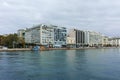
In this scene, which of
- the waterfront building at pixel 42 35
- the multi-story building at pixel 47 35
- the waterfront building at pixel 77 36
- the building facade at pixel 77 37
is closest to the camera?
the waterfront building at pixel 42 35

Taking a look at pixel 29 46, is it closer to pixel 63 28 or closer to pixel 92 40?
pixel 63 28

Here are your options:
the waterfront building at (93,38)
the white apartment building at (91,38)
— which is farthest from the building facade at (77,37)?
the waterfront building at (93,38)

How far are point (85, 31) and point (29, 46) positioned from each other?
62.7m

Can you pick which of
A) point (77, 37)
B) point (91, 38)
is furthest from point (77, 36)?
point (91, 38)

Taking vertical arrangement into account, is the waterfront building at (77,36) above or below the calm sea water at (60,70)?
above

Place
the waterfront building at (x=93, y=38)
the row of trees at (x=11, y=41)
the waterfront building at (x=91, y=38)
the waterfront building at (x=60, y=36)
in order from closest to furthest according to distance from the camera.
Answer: the row of trees at (x=11, y=41) → the waterfront building at (x=60, y=36) → the waterfront building at (x=91, y=38) → the waterfront building at (x=93, y=38)

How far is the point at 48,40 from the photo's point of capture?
138m

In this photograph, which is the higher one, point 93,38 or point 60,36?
point 93,38

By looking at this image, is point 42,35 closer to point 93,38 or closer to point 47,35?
point 47,35

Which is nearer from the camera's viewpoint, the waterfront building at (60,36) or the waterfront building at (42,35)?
the waterfront building at (42,35)

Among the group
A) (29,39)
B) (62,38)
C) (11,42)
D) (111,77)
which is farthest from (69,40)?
(111,77)

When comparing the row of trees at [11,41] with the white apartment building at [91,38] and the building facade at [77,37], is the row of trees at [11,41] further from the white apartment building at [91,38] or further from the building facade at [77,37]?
the white apartment building at [91,38]

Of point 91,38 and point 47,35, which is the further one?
point 91,38

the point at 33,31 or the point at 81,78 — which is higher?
the point at 33,31
